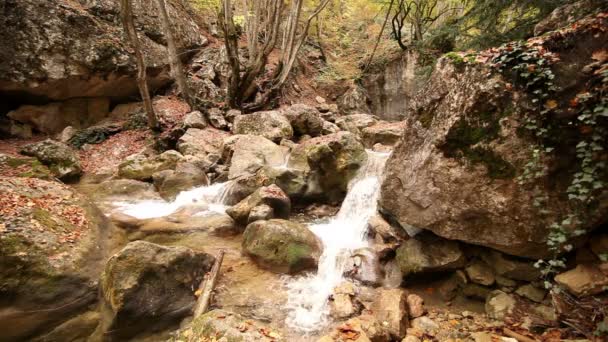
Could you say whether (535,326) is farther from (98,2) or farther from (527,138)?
(98,2)

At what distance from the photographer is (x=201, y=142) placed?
10789 millimetres

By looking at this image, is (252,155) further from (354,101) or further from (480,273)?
(354,101)

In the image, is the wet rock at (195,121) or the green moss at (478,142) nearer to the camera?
the green moss at (478,142)

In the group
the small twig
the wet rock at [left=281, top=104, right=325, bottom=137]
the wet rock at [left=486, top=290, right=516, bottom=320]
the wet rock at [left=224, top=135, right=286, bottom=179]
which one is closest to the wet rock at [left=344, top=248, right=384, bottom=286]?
the wet rock at [left=486, top=290, right=516, bottom=320]

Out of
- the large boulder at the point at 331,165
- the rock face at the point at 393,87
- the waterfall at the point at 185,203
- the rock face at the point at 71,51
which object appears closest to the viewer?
the waterfall at the point at 185,203

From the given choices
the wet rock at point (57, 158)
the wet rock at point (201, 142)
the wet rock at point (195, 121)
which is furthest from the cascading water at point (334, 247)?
the wet rock at point (57, 158)

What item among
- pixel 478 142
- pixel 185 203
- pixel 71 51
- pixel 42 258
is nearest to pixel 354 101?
pixel 185 203

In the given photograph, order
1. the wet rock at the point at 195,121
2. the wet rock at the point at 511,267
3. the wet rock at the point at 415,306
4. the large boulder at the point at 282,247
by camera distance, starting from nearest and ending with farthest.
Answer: the wet rock at the point at 511,267 → the wet rock at the point at 415,306 → the large boulder at the point at 282,247 → the wet rock at the point at 195,121

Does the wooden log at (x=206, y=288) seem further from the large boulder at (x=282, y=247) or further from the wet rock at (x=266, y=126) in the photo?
the wet rock at (x=266, y=126)

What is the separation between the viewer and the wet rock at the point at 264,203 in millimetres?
6836

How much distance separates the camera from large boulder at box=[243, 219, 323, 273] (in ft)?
17.8

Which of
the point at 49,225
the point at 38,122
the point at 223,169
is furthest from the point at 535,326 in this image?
the point at 38,122

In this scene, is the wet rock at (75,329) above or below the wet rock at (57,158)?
below

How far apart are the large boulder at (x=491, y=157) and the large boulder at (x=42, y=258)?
5049mm
